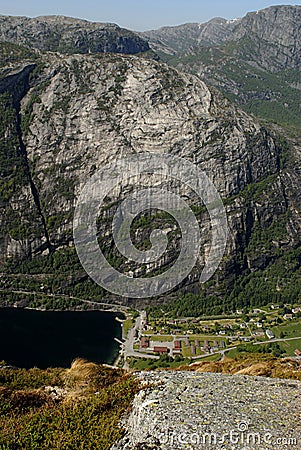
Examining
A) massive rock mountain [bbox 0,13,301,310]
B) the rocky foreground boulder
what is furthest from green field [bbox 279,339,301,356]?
the rocky foreground boulder

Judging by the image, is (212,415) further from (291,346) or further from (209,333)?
(209,333)

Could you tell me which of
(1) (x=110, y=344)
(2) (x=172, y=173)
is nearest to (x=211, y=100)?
(2) (x=172, y=173)

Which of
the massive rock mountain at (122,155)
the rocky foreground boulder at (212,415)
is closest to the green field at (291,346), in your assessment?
the massive rock mountain at (122,155)

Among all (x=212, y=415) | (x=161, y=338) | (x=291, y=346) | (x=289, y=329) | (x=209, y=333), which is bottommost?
(x=161, y=338)

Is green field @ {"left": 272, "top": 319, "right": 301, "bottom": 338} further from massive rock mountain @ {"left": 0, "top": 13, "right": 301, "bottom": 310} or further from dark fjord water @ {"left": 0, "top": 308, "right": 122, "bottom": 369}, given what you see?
dark fjord water @ {"left": 0, "top": 308, "right": 122, "bottom": 369}

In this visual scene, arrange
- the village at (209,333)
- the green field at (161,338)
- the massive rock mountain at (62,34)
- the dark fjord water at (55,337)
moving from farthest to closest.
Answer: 1. the massive rock mountain at (62,34)
2. the green field at (161,338)
3. the village at (209,333)
4. the dark fjord water at (55,337)

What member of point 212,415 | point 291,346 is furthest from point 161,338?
point 212,415

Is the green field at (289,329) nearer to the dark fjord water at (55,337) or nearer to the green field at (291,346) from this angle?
the green field at (291,346)
